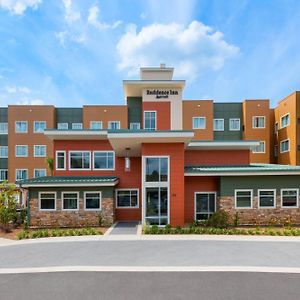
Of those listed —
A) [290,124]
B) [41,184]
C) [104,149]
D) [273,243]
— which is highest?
[290,124]

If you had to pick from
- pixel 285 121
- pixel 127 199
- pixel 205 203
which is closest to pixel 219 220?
pixel 205 203

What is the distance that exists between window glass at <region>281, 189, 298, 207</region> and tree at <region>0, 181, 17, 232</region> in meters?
17.7

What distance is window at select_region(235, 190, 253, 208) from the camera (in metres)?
17.3

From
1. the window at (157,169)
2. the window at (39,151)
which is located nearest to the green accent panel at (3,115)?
the window at (39,151)

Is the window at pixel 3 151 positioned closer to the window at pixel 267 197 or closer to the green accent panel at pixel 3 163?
the green accent panel at pixel 3 163

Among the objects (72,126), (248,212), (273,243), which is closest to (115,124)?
(72,126)

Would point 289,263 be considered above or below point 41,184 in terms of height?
below

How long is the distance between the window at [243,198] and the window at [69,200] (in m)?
10.7

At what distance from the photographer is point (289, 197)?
17.5 m

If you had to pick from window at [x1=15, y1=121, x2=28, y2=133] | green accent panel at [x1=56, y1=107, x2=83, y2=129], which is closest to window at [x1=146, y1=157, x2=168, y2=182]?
green accent panel at [x1=56, y1=107, x2=83, y2=129]

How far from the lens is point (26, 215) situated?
60.0ft

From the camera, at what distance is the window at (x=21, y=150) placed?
119 ft
